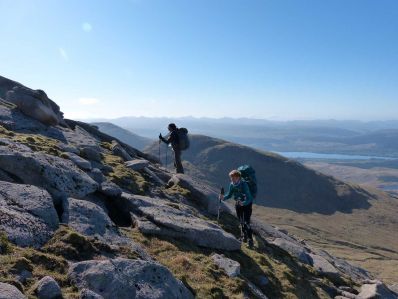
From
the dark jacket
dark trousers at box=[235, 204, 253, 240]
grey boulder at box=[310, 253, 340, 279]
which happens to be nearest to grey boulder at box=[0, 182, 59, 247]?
dark trousers at box=[235, 204, 253, 240]

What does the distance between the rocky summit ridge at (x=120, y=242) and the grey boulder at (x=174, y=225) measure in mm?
49

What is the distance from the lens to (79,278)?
490 inches

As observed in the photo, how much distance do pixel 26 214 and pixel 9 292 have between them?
4.97 m

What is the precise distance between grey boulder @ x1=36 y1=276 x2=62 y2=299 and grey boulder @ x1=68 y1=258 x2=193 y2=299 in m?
0.87

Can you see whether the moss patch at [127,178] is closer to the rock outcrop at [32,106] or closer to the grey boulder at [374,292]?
the rock outcrop at [32,106]

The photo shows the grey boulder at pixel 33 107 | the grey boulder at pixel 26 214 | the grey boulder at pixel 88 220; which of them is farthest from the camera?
the grey boulder at pixel 33 107

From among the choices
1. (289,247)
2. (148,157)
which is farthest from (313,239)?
(289,247)

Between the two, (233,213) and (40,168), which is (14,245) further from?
(233,213)

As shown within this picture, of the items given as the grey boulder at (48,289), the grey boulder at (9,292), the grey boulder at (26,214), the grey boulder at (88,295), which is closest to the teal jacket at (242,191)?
the grey boulder at (26,214)

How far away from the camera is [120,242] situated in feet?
53.8

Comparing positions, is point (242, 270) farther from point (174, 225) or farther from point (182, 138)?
point (182, 138)

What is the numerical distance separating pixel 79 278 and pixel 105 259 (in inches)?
71.7

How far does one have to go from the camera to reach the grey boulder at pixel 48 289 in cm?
1118

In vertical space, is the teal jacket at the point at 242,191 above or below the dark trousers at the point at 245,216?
above
